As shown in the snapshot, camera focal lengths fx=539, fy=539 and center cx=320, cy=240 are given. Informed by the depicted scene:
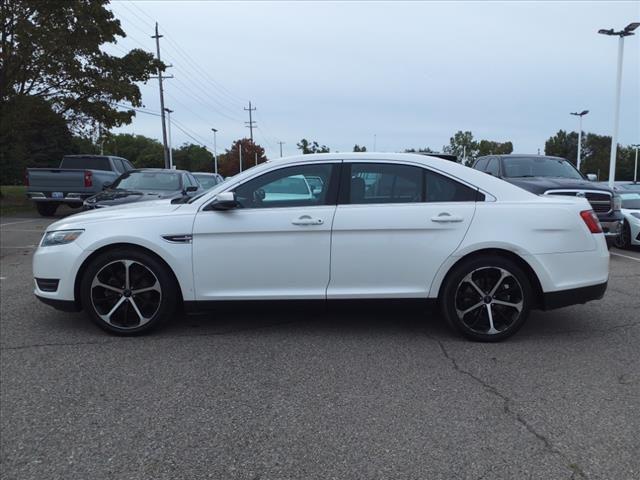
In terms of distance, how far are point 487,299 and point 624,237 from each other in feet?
26.6

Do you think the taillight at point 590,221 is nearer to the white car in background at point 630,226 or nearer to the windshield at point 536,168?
the windshield at point 536,168

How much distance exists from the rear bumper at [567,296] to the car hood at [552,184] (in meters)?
4.75

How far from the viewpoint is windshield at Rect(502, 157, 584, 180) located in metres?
10.8

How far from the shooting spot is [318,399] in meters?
3.50

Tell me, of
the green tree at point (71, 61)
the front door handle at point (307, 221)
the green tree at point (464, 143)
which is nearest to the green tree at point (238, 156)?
the green tree at point (464, 143)

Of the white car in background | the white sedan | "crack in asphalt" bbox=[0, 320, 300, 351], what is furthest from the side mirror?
the white car in background

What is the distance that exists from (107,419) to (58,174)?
49.5 ft

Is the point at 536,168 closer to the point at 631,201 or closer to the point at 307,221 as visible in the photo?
the point at 631,201

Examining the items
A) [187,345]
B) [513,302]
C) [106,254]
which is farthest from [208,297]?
[513,302]

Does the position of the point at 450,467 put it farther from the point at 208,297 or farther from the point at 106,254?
the point at 106,254

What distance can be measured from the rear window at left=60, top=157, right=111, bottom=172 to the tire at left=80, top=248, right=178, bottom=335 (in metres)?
15.1

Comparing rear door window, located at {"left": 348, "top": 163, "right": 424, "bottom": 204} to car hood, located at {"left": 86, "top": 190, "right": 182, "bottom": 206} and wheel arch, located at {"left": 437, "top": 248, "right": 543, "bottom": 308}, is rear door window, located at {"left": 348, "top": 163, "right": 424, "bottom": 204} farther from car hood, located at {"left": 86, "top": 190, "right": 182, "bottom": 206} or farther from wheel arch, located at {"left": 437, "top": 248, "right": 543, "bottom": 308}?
car hood, located at {"left": 86, "top": 190, "right": 182, "bottom": 206}

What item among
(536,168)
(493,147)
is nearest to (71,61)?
(536,168)

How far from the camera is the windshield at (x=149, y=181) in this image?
11.8 metres
